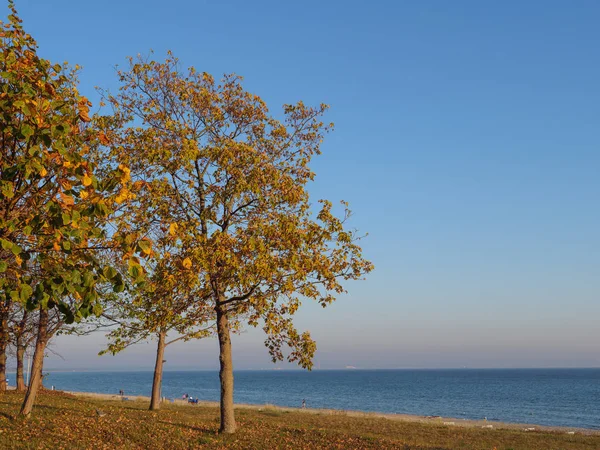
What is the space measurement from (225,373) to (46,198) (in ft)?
45.6

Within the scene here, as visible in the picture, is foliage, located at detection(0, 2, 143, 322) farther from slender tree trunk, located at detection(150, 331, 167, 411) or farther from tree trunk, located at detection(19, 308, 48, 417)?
slender tree trunk, located at detection(150, 331, 167, 411)

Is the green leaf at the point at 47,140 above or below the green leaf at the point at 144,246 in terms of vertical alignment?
above

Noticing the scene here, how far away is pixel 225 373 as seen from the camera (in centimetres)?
2162

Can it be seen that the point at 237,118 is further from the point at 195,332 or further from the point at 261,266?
the point at 195,332

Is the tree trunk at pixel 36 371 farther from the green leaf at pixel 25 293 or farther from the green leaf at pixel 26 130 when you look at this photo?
the green leaf at pixel 26 130

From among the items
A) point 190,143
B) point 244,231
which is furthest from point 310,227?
point 190,143

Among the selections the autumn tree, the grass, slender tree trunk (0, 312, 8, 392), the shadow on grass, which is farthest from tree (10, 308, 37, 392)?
the autumn tree

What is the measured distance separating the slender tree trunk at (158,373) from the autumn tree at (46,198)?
25.1 metres

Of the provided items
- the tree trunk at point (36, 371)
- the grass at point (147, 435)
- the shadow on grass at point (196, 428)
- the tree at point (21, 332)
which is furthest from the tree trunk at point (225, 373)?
the tree at point (21, 332)

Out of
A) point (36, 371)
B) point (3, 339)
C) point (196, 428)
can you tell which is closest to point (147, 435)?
point (196, 428)

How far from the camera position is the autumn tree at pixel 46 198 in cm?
763

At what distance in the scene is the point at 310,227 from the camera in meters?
20.1

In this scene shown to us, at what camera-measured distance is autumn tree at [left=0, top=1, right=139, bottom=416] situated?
25.0 ft

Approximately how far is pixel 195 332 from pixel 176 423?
881 centimetres
